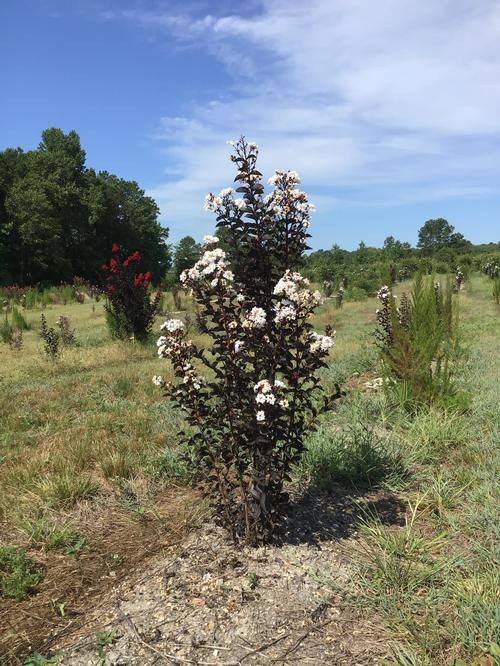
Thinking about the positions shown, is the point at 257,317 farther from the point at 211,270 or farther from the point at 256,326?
the point at 211,270

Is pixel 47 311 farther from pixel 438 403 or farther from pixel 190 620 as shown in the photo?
pixel 190 620

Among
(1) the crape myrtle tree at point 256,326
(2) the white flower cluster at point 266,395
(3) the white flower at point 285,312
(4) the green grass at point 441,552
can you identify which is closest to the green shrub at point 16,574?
(1) the crape myrtle tree at point 256,326

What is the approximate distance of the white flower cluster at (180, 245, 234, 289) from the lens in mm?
2422

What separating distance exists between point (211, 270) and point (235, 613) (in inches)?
64.2

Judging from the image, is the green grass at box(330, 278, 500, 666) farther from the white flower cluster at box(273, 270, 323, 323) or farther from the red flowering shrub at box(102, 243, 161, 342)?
the red flowering shrub at box(102, 243, 161, 342)

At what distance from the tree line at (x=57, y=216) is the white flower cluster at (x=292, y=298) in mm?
30459

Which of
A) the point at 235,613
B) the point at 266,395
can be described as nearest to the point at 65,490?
the point at 235,613

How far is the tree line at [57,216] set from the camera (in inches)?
1250

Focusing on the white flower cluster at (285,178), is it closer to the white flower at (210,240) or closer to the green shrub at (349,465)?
the white flower at (210,240)

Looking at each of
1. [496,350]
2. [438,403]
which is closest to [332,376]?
[438,403]

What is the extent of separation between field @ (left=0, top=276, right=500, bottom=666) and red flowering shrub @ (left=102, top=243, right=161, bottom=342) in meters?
5.22

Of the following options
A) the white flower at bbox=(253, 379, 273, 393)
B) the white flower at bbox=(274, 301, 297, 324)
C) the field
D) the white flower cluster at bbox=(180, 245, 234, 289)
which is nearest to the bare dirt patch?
the field

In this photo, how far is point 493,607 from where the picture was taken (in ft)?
7.21

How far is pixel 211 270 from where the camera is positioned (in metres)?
2.40
